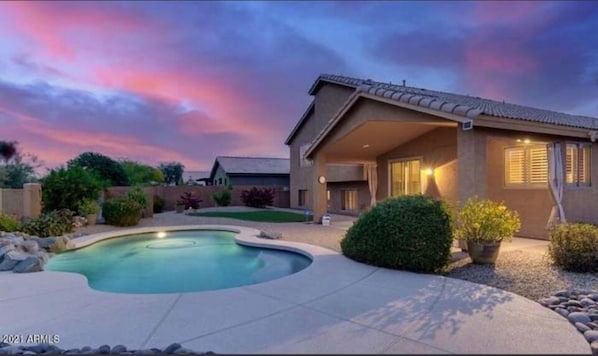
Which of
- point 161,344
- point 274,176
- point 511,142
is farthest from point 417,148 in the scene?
point 274,176

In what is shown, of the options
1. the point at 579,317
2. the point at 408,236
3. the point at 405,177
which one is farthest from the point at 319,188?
the point at 579,317

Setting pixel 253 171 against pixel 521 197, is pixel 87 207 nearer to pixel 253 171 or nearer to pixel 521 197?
pixel 521 197

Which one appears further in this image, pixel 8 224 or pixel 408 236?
pixel 8 224

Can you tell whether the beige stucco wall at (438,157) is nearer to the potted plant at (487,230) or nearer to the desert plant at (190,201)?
the potted plant at (487,230)

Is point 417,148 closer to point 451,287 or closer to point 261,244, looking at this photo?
point 261,244

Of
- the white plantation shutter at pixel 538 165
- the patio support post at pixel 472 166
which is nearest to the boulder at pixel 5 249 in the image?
the patio support post at pixel 472 166

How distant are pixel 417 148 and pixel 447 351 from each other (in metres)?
13.3

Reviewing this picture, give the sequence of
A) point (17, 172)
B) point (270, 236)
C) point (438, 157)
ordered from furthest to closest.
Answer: point (17, 172) < point (438, 157) < point (270, 236)

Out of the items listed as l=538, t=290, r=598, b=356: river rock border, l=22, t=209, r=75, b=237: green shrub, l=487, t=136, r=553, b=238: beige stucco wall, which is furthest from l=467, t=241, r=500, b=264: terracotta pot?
l=22, t=209, r=75, b=237: green shrub

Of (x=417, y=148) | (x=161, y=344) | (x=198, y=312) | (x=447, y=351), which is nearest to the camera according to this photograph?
(x=447, y=351)

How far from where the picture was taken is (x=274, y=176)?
41250mm

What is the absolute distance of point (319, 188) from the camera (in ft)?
58.0

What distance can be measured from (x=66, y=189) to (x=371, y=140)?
1517 centimetres

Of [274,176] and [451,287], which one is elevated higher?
[274,176]
